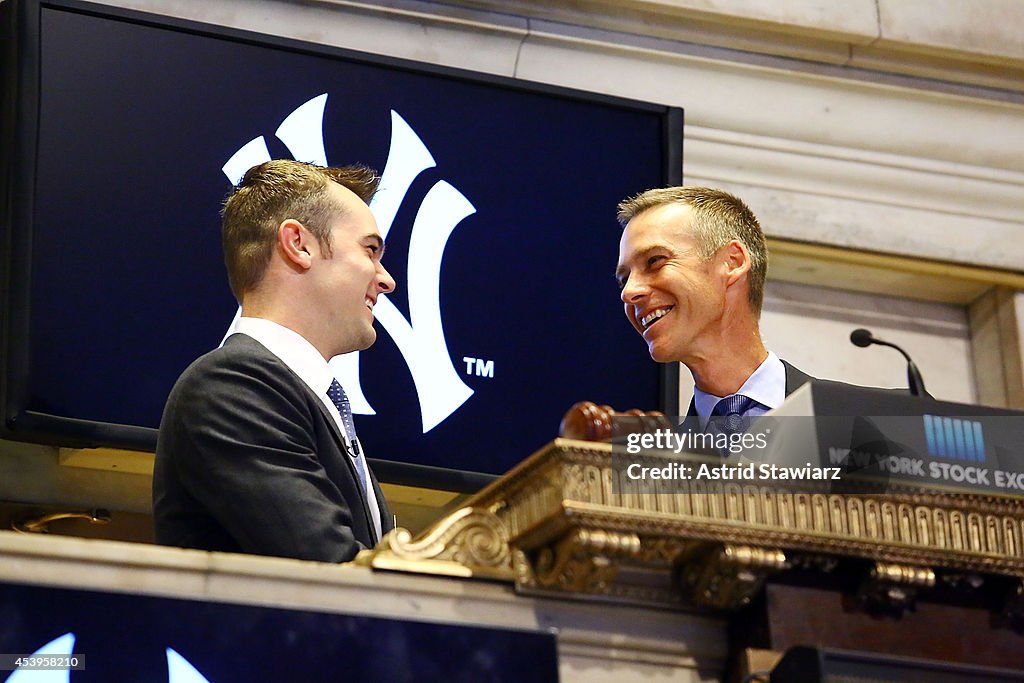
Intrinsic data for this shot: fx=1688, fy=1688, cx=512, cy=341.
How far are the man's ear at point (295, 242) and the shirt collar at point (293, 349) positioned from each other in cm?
16

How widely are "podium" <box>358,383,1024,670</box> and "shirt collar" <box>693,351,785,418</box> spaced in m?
1.71

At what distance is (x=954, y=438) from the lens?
2066 millimetres

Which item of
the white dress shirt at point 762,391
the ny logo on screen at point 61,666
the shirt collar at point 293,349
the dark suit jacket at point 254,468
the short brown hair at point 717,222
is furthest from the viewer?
the short brown hair at point 717,222

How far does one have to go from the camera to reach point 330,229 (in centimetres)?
325

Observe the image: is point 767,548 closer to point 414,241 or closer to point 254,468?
point 254,468

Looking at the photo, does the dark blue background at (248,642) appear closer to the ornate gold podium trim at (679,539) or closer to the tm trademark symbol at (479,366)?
the ornate gold podium trim at (679,539)

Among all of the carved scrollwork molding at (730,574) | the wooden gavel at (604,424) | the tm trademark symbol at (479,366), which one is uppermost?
the tm trademark symbol at (479,366)

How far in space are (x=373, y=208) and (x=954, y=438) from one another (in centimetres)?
296

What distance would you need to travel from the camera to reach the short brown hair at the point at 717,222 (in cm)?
406

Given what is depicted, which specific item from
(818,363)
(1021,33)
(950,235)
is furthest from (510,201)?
(1021,33)

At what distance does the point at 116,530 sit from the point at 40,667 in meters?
3.04

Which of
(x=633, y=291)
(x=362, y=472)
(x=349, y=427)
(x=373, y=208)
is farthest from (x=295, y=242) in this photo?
(x=373, y=208)

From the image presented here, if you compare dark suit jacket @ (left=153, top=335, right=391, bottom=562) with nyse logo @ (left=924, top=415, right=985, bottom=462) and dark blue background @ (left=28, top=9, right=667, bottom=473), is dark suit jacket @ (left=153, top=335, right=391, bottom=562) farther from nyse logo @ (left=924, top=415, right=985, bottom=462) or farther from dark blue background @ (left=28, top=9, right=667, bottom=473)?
dark blue background @ (left=28, top=9, right=667, bottom=473)

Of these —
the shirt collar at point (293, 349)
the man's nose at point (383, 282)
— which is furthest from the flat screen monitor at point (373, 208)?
the shirt collar at point (293, 349)
